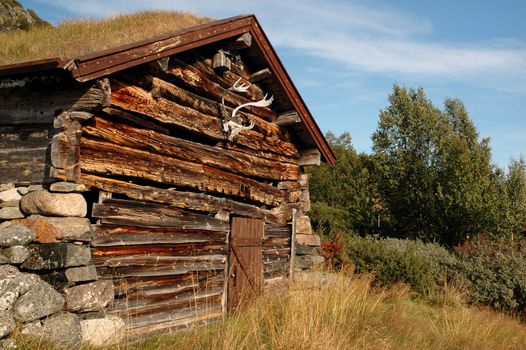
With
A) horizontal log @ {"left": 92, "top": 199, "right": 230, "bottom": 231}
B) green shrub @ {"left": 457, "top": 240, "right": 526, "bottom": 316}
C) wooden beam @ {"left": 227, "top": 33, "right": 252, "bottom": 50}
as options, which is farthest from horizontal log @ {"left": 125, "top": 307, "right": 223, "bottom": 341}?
green shrub @ {"left": 457, "top": 240, "right": 526, "bottom": 316}

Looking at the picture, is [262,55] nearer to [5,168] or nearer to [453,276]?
[5,168]

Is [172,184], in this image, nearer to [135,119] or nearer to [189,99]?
[135,119]

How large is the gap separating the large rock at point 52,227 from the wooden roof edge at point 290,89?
4.60 metres

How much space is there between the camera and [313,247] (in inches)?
416

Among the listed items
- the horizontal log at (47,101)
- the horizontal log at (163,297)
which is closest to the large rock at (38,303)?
the horizontal log at (163,297)

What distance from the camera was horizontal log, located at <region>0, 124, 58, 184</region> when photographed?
5605 mm

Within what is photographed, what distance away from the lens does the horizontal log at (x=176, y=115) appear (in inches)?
244

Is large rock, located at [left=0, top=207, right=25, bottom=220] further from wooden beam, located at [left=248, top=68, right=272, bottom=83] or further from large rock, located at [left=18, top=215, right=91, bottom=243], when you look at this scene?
wooden beam, located at [left=248, top=68, right=272, bottom=83]

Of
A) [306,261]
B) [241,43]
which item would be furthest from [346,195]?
[241,43]

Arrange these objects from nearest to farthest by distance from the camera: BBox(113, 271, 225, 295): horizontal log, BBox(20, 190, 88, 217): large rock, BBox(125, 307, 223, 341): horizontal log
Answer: BBox(20, 190, 88, 217): large rock → BBox(113, 271, 225, 295): horizontal log → BBox(125, 307, 223, 341): horizontal log

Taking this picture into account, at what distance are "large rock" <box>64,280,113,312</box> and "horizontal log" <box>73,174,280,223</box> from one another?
118 cm

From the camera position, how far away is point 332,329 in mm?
5980

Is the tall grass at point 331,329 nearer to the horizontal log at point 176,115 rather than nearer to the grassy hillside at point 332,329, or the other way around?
the grassy hillside at point 332,329

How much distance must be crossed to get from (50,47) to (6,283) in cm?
573
